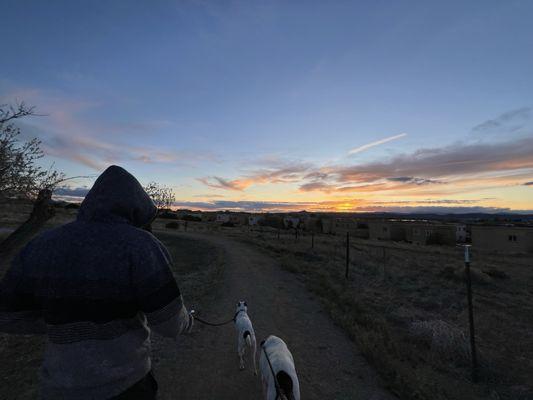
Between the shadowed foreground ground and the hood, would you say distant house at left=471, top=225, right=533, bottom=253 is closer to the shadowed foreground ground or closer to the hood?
the shadowed foreground ground

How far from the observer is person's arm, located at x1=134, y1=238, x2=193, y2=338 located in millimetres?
1856

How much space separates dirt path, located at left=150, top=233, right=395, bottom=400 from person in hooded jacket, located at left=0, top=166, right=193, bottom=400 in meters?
3.28

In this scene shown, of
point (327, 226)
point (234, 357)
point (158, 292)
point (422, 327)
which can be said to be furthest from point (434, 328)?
point (327, 226)

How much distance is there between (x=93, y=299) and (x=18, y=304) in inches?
23.2

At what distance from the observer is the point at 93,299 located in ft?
5.76

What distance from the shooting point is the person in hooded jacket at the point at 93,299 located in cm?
176

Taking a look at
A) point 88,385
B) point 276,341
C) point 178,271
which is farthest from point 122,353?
point 178,271

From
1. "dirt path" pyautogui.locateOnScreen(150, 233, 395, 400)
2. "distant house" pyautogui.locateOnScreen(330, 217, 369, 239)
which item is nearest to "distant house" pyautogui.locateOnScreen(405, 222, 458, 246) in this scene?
"distant house" pyautogui.locateOnScreen(330, 217, 369, 239)

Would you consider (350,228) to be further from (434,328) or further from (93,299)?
(93,299)

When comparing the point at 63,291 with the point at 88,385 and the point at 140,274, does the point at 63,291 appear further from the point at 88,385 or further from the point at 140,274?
the point at 88,385

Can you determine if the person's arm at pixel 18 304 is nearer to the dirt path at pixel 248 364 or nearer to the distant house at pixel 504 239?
the dirt path at pixel 248 364

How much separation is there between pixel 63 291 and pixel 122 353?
0.54 m

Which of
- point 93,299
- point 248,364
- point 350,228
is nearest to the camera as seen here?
point 93,299

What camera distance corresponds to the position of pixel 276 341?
178 inches
